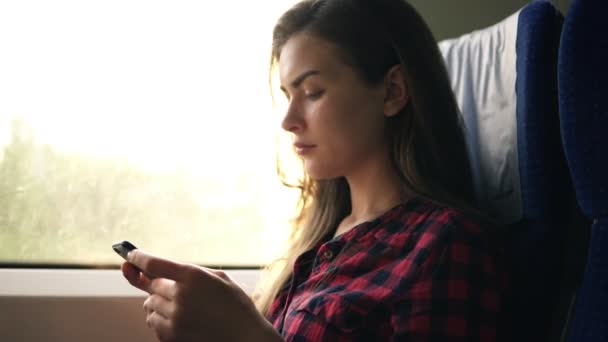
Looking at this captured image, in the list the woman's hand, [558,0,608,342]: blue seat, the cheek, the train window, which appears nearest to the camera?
[558,0,608,342]: blue seat

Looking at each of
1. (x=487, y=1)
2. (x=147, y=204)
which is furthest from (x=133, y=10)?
(x=487, y=1)

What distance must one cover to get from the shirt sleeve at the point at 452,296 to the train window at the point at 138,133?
0.59 meters

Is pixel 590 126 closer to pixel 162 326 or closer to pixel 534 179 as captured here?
pixel 534 179

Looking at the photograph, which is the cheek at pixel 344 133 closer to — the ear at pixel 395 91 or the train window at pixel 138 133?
the ear at pixel 395 91

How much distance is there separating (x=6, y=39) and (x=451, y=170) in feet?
2.85

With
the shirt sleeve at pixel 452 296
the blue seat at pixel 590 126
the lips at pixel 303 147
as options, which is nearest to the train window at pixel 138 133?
the lips at pixel 303 147

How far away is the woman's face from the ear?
0.01m

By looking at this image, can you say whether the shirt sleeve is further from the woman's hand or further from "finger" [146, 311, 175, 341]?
"finger" [146, 311, 175, 341]

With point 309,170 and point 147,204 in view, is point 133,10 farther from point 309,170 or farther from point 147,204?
point 309,170

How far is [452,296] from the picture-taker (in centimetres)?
67

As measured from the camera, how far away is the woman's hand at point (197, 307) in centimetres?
65

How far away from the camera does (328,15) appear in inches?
35.4

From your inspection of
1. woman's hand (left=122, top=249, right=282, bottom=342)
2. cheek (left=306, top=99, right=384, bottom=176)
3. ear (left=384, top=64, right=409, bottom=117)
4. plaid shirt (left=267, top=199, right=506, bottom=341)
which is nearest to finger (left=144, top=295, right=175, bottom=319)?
woman's hand (left=122, top=249, right=282, bottom=342)

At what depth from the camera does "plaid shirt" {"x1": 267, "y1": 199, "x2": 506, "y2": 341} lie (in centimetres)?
67
